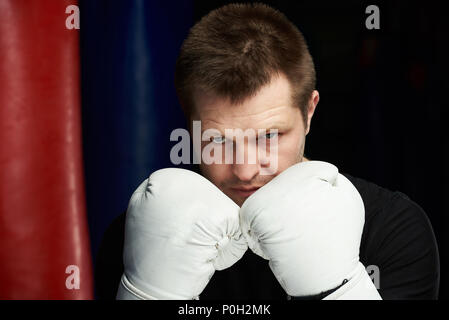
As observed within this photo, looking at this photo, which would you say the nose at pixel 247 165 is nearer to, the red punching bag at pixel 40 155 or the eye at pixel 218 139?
the eye at pixel 218 139

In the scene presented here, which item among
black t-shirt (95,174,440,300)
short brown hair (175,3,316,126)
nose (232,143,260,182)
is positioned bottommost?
black t-shirt (95,174,440,300)

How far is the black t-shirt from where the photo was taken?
96 cm

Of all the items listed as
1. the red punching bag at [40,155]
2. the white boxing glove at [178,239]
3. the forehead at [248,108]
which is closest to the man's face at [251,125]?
the forehead at [248,108]

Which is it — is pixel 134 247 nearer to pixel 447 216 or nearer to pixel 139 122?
pixel 139 122

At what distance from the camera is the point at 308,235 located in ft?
2.42

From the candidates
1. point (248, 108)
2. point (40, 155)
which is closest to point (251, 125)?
point (248, 108)

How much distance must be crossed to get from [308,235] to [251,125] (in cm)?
28

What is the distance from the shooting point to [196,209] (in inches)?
30.1

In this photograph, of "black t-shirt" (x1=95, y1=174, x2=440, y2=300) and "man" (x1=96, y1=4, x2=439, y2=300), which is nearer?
"man" (x1=96, y1=4, x2=439, y2=300)

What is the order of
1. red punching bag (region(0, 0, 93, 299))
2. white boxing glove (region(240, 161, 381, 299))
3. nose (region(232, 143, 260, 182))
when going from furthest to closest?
red punching bag (region(0, 0, 93, 299)) < nose (region(232, 143, 260, 182)) < white boxing glove (region(240, 161, 381, 299))

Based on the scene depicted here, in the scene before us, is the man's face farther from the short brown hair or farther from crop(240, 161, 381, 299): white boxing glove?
crop(240, 161, 381, 299): white boxing glove

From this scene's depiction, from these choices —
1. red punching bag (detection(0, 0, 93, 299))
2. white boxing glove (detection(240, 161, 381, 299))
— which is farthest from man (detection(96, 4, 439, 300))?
red punching bag (detection(0, 0, 93, 299))

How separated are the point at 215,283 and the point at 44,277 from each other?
1.80ft

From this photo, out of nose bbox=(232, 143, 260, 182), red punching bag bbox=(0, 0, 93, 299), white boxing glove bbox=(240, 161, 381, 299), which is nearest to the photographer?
white boxing glove bbox=(240, 161, 381, 299)
